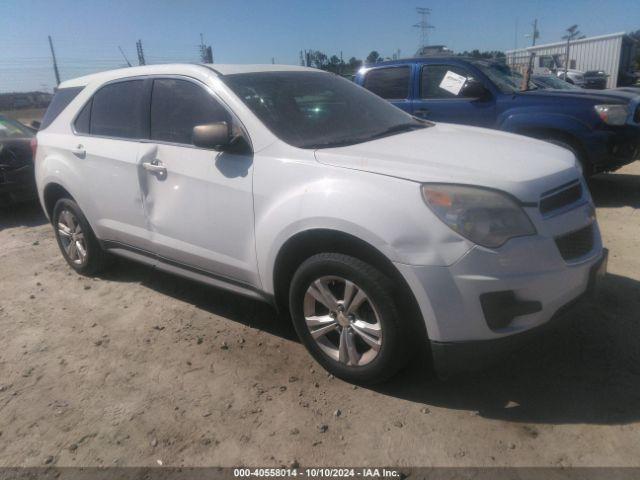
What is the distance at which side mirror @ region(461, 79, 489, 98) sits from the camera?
624 centimetres

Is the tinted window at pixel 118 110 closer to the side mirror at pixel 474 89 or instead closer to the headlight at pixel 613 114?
the side mirror at pixel 474 89

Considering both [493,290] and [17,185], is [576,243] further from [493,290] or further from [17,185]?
[17,185]

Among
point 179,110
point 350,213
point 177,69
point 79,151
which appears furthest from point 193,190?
point 79,151

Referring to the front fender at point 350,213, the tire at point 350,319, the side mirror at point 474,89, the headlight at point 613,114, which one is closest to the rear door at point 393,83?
the side mirror at point 474,89

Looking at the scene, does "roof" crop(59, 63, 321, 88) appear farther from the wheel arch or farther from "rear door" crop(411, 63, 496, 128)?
"rear door" crop(411, 63, 496, 128)

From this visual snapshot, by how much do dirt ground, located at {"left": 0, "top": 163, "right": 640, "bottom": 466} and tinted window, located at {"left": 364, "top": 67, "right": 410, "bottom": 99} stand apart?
3.93 meters

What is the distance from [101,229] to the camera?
4.05 m

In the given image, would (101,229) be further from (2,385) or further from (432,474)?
(432,474)

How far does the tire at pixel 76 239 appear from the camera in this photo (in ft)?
14.0

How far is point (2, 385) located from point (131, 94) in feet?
6.93

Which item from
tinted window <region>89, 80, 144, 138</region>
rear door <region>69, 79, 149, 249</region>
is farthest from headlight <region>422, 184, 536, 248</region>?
tinted window <region>89, 80, 144, 138</region>

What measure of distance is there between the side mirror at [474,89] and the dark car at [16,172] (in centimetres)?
564

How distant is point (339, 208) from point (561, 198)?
1087 millimetres

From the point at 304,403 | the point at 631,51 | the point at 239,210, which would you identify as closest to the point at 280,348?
the point at 304,403
